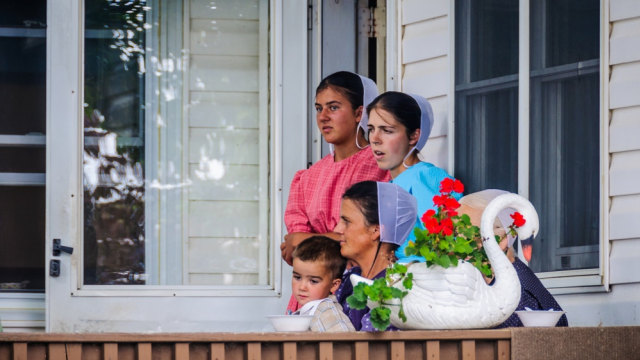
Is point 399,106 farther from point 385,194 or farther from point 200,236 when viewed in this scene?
point 200,236

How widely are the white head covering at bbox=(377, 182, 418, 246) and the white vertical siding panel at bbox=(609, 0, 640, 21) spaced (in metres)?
0.87

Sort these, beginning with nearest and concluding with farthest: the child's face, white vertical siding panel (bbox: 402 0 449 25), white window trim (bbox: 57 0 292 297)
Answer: the child's face
white vertical siding panel (bbox: 402 0 449 25)
white window trim (bbox: 57 0 292 297)

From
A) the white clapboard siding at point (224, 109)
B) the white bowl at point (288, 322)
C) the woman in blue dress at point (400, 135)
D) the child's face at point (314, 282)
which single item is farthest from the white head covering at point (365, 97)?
the white bowl at point (288, 322)

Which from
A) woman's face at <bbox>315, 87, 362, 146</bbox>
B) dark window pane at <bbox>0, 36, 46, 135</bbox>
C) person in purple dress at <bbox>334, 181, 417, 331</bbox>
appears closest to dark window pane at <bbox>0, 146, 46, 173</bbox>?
dark window pane at <bbox>0, 36, 46, 135</bbox>

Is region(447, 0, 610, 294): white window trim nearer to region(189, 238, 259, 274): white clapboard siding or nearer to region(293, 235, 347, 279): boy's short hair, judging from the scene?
region(293, 235, 347, 279): boy's short hair

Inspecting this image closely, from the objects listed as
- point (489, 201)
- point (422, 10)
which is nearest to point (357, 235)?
point (489, 201)

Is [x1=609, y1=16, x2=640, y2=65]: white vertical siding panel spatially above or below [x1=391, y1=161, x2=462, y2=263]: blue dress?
above

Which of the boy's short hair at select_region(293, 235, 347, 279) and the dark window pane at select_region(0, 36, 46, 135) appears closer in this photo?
the boy's short hair at select_region(293, 235, 347, 279)

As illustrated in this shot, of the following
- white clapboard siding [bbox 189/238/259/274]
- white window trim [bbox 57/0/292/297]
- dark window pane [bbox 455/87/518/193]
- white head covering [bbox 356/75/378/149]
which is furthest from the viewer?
white clapboard siding [bbox 189/238/259/274]

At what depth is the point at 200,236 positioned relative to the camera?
15.6ft

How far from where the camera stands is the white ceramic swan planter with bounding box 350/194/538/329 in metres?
2.82

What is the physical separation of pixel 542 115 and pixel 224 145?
158 centimetres

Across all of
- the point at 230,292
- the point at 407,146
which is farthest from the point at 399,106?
the point at 230,292

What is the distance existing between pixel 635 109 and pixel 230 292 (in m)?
2.00
